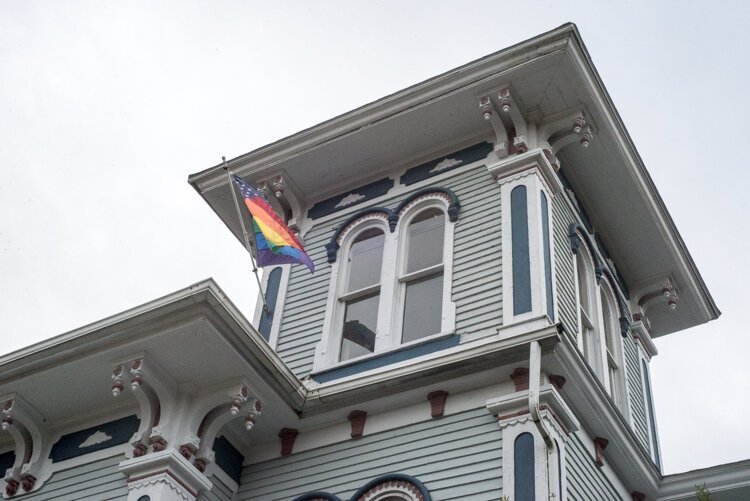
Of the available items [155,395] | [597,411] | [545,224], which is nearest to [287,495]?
[155,395]

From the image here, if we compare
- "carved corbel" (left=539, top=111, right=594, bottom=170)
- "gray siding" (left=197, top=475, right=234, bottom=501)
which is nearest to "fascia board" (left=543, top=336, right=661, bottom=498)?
"carved corbel" (left=539, top=111, right=594, bottom=170)

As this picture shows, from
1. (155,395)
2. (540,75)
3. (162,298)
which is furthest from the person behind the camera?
(540,75)

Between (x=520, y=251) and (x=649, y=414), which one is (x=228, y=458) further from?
(x=649, y=414)

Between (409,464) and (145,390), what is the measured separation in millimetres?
2845

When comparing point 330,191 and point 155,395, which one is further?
point 330,191

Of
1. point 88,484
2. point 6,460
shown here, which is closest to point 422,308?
point 88,484

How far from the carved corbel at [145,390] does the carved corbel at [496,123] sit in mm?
4944

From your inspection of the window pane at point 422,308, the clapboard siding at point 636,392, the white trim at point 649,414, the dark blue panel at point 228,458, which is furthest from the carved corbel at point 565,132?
the dark blue panel at point 228,458

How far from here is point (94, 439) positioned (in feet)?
37.0

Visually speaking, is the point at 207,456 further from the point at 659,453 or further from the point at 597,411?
the point at 659,453

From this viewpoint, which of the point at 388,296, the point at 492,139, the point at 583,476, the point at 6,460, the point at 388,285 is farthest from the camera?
the point at 492,139

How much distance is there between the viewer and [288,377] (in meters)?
10.7

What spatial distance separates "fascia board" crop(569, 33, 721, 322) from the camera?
12.4 meters

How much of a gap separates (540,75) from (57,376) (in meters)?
6.64
